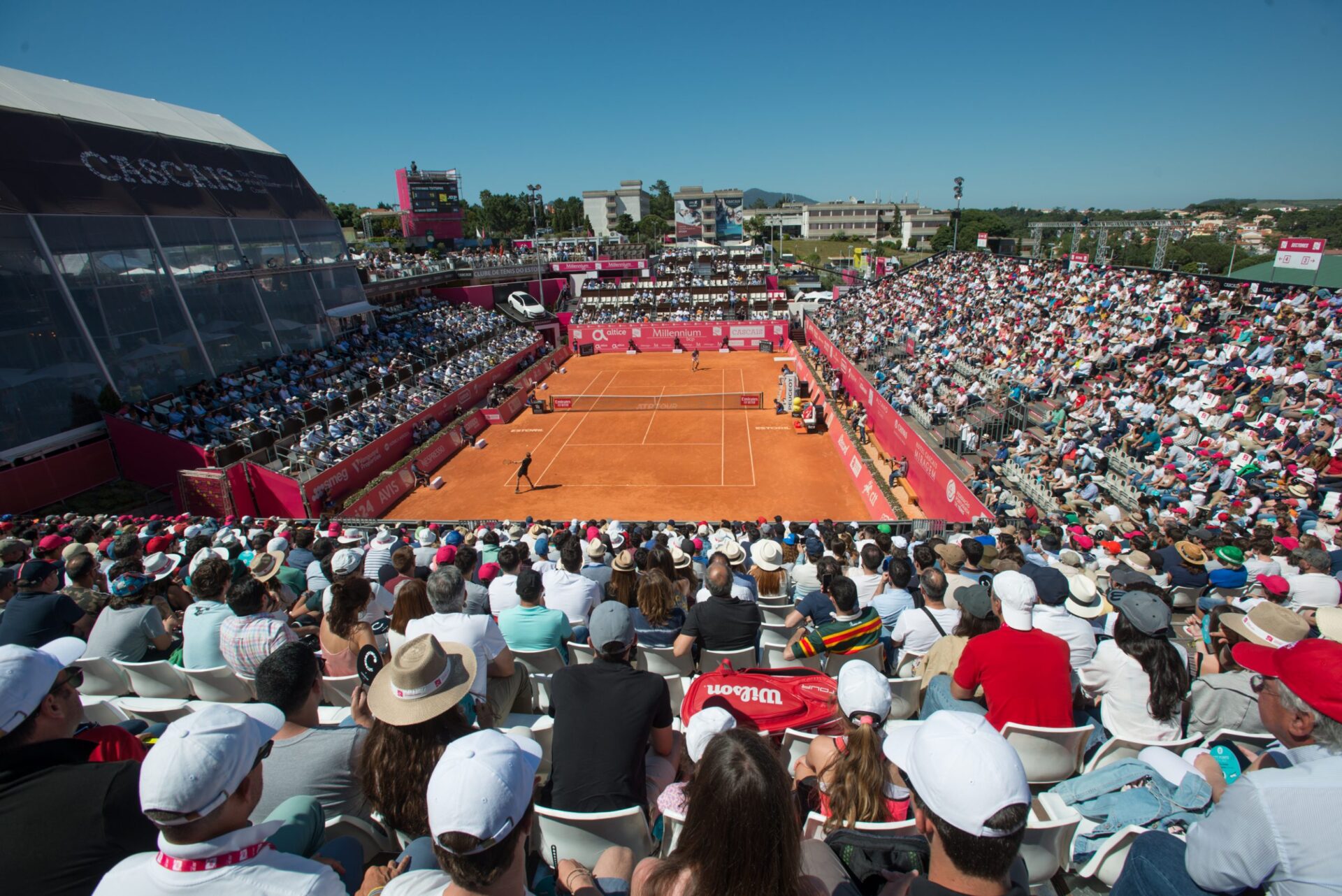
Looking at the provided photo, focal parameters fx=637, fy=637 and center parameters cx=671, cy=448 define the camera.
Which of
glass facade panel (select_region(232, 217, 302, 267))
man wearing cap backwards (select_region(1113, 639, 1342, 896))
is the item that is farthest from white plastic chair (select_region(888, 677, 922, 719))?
glass facade panel (select_region(232, 217, 302, 267))

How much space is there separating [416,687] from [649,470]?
75.9 ft

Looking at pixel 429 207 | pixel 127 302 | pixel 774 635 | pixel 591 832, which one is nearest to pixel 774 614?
pixel 774 635

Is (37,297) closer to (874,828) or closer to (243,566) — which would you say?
(243,566)

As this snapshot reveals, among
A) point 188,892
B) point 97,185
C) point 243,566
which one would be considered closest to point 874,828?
point 188,892

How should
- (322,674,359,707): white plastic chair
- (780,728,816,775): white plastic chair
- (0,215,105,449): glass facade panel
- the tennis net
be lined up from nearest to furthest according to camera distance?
(780,728,816,775): white plastic chair
(322,674,359,707): white plastic chair
(0,215,105,449): glass facade panel
the tennis net

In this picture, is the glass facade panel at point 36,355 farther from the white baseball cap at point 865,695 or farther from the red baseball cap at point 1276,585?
the red baseball cap at point 1276,585

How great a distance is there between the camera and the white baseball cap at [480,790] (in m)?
2.34

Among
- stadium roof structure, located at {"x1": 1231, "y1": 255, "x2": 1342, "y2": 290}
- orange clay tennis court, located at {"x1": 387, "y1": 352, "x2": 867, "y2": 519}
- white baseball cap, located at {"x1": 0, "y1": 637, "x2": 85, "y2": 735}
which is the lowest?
orange clay tennis court, located at {"x1": 387, "y1": 352, "x2": 867, "y2": 519}

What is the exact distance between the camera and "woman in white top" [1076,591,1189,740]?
450 cm

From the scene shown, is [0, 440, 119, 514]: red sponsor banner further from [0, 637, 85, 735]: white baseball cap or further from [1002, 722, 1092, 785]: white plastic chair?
[1002, 722, 1092, 785]: white plastic chair

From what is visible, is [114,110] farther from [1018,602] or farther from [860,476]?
[1018,602]

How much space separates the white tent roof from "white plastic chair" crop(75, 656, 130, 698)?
2859 cm

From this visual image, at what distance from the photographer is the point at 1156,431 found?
16.9m

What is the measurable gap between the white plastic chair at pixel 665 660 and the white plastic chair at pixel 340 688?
102 inches
